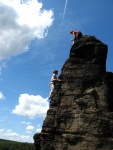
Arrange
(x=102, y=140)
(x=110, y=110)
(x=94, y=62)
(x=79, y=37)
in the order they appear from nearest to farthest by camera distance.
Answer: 1. (x=102, y=140)
2. (x=110, y=110)
3. (x=94, y=62)
4. (x=79, y=37)

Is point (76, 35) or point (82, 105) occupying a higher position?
point (76, 35)

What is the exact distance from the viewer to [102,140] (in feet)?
76.1

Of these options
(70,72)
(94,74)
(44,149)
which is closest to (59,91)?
(70,72)

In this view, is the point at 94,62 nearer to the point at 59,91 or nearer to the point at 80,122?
the point at 59,91

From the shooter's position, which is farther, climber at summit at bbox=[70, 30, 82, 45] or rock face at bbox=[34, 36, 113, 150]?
climber at summit at bbox=[70, 30, 82, 45]

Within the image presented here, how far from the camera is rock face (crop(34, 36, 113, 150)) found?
23625 millimetres

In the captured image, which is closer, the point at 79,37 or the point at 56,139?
the point at 56,139

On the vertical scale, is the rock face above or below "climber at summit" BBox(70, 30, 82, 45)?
below

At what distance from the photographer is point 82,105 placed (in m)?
24.9

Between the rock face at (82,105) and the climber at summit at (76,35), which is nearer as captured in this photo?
the rock face at (82,105)

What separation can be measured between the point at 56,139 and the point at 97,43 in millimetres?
10088

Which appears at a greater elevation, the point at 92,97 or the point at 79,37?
the point at 79,37

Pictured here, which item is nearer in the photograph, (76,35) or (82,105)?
(82,105)

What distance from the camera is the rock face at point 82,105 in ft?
77.5
